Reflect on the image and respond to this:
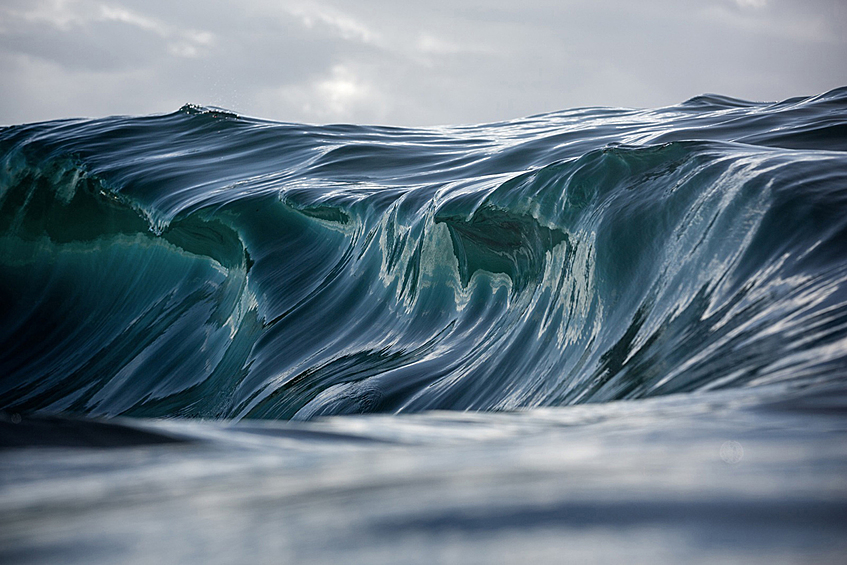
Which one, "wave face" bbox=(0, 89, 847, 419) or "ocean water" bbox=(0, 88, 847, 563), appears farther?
"wave face" bbox=(0, 89, 847, 419)

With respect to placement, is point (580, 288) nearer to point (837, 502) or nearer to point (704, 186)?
point (704, 186)

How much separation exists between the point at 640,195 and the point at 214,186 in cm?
310

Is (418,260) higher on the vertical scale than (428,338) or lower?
higher

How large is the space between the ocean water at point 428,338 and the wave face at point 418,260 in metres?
0.01

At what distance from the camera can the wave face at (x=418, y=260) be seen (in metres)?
2.43

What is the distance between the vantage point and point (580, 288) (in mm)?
3115

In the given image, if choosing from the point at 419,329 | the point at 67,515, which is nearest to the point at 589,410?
the point at 67,515

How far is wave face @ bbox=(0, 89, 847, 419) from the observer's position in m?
2.43

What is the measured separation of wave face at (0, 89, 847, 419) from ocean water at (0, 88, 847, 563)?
0.05ft

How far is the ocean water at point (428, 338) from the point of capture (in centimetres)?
80

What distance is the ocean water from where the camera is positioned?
2.63 feet

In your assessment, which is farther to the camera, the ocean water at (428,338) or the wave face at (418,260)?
the wave face at (418,260)

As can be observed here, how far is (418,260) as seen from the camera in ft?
13.5

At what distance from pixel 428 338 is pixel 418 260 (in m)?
0.58
